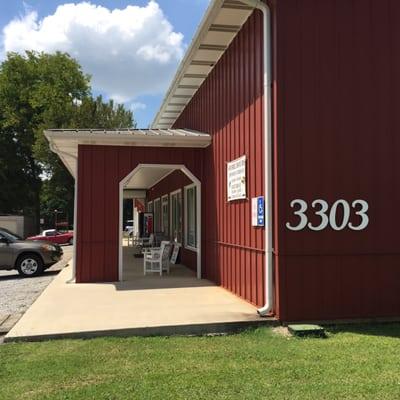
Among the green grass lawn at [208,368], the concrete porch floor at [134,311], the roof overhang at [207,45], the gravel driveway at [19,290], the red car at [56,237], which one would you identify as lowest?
the green grass lawn at [208,368]

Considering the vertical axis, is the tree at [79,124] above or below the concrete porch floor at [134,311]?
above

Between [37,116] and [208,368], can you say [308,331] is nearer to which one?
[208,368]

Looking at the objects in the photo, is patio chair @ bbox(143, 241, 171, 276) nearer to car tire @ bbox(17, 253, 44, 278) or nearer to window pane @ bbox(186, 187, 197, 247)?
window pane @ bbox(186, 187, 197, 247)

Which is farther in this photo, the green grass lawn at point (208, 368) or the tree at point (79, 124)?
the tree at point (79, 124)

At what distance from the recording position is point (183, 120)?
15461 mm

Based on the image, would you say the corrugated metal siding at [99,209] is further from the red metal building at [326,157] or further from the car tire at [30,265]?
the red metal building at [326,157]

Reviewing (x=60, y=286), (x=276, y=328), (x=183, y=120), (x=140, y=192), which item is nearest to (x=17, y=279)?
(x=60, y=286)

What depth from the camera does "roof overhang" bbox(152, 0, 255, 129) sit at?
8.41 meters

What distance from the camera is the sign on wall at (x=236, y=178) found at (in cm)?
882

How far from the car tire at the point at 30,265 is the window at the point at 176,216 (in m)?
4.15

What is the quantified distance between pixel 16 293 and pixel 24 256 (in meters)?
3.63

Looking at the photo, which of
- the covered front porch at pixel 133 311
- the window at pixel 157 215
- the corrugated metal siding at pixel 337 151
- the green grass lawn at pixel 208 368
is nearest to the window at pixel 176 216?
the window at pixel 157 215

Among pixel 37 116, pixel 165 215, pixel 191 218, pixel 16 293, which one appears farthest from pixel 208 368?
pixel 37 116

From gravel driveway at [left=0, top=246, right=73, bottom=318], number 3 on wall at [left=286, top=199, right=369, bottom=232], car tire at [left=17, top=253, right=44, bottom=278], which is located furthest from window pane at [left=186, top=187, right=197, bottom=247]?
number 3 on wall at [left=286, top=199, right=369, bottom=232]
